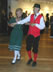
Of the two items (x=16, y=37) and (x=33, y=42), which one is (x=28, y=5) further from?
(x=33, y=42)

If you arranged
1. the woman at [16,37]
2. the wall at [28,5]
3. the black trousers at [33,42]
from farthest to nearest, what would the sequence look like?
1. the wall at [28,5]
2. the woman at [16,37]
3. the black trousers at [33,42]

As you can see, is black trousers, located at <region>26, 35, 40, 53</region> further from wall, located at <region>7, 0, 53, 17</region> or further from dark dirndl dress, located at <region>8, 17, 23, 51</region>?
wall, located at <region>7, 0, 53, 17</region>

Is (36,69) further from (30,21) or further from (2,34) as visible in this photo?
(2,34)

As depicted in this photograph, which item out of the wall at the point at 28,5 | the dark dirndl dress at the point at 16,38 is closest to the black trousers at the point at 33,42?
the dark dirndl dress at the point at 16,38

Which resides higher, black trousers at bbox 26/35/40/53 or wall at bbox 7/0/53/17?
black trousers at bbox 26/35/40/53

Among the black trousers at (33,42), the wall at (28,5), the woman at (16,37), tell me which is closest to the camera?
the black trousers at (33,42)

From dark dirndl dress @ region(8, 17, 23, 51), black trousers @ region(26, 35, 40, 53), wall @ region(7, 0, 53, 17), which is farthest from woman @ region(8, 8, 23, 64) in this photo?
wall @ region(7, 0, 53, 17)

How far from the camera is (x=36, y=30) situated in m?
5.75

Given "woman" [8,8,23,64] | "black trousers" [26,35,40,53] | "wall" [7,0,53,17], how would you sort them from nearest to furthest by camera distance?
"black trousers" [26,35,40,53], "woman" [8,8,23,64], "wall" [7,0,53,17]

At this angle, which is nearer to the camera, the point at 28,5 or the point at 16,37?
the point at 16,37

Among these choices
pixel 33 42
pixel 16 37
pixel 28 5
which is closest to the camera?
pixel 33 42

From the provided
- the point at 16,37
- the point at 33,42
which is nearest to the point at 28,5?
the point at 16,37

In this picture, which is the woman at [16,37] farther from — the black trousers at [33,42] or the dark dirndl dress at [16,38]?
the black trousers at [33,42]

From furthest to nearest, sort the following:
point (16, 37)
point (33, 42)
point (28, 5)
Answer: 1. point (28, 5)
2. point (16, 37)
3. point (33, 42)
